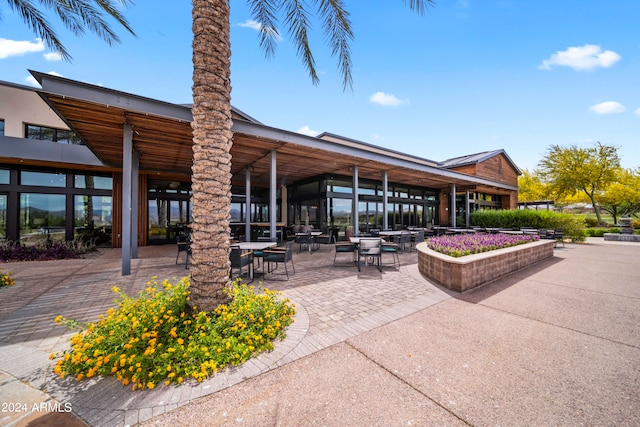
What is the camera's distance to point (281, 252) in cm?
592

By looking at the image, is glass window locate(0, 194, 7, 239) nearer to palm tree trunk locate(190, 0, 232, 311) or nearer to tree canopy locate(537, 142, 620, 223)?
palm tree trunk locate(190, 0, 232, 311)

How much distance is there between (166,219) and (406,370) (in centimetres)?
1516

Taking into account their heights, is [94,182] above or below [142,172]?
below

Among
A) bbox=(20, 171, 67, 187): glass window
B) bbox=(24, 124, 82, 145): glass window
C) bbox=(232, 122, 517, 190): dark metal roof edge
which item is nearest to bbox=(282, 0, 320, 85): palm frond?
bbox=(232, 122, 517, 190): dark metal roof edge

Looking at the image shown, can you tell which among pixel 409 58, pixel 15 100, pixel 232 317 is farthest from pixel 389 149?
pixel 15 100

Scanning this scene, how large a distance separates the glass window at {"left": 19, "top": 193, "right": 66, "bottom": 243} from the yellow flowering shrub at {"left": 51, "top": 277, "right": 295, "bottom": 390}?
1326 centimetres

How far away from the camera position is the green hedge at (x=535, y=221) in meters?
13.8

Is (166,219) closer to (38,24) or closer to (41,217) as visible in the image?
(41,217)

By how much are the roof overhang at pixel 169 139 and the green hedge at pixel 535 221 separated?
5.51 meters

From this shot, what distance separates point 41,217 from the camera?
A: 37.4 feet

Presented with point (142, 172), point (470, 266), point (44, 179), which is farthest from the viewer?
point (142, 172)

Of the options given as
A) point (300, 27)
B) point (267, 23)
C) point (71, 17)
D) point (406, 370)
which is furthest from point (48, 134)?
point (406, 370)

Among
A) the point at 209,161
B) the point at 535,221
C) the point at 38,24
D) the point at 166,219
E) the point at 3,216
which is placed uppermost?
the point at 38,24

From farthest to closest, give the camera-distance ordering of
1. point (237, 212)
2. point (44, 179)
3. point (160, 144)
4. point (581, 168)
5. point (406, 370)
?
point (581, 168)
point (237, 212)
point (44, 179)
point (160, 144)
point (406, 370)
